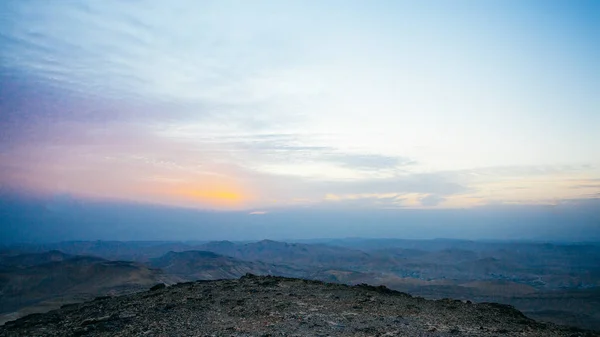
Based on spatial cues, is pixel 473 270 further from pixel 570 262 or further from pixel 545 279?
pixel 570 262

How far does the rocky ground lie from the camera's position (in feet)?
42.4

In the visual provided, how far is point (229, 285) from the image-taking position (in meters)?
20.0

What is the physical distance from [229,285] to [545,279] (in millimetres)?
155494

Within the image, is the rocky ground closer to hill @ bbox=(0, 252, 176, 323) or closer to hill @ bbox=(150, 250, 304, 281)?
hill @ bbox=(0, 252, 176, 323)

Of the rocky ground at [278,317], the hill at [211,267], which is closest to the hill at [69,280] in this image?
the hill at [211,267]

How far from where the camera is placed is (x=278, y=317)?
557 inches

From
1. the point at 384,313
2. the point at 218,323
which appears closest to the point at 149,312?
the point at 218,323

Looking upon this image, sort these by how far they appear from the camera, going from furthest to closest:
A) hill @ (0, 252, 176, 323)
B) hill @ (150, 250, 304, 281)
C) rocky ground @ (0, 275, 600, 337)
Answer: hill @ (150, 250, 304, 281)
hill @ (0, 252, 176, 323)
rocky ground @ (0, 275, 600, 337)

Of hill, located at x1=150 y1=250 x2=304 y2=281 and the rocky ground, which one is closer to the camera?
the rocky ground

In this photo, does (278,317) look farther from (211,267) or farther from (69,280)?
(211,267)

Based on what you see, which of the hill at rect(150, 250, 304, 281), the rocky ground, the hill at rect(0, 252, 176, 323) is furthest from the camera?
the hill at rect(150, 250, 304, 281)

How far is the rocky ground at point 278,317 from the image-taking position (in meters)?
12.9

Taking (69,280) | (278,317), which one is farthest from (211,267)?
(278,317)

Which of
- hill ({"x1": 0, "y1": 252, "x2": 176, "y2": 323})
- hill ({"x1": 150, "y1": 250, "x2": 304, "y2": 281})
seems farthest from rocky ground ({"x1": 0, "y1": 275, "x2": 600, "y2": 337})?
hill ({"x1": 150, "y1": 250, "x2": 304, "y2": 281})
